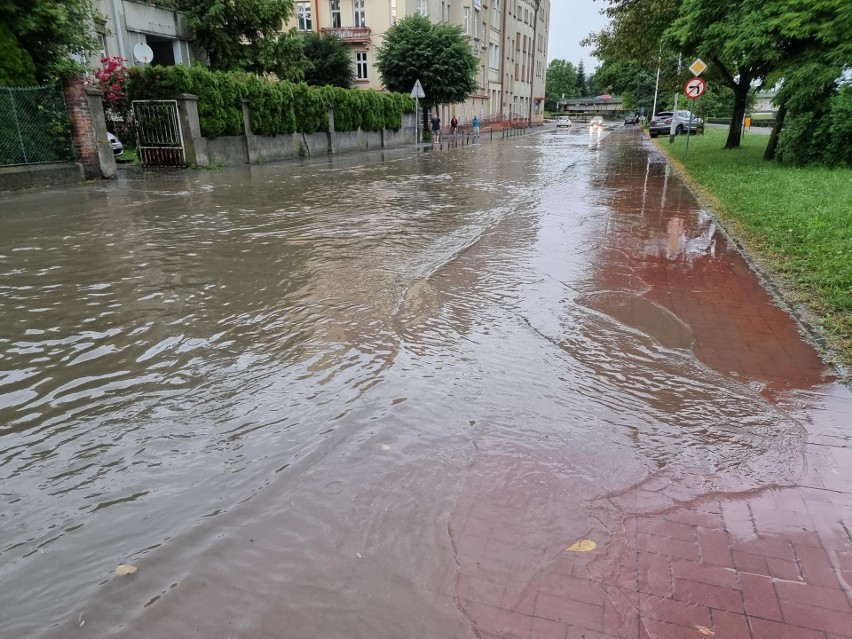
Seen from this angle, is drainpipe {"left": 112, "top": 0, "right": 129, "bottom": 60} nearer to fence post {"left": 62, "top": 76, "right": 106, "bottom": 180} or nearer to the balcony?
fence post {"left": 62, "top": 76, "right": 106, "bottom": 180}

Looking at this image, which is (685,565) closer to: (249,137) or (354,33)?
(249,137)

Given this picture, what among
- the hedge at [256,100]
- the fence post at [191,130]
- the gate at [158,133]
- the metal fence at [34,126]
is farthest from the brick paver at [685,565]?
the hedge at [256,100]

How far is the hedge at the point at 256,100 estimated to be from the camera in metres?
18.6

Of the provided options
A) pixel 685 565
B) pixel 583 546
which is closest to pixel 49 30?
pixel 583 546

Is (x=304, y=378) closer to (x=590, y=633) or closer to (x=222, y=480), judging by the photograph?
(x=222, y=480)

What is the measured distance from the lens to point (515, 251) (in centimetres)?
823

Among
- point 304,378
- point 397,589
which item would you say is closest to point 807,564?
point 397,589

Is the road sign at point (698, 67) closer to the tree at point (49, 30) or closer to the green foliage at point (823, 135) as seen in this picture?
the green foliage at point (823, 135)

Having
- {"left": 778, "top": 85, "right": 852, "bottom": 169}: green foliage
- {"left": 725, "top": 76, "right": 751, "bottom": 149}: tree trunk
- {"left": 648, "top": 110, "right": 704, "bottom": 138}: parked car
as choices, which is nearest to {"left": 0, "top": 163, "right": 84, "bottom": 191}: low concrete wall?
{"left": 778, "top": 85, "right": 852, "bottom": 169}: green foliage

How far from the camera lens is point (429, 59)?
1375 inches

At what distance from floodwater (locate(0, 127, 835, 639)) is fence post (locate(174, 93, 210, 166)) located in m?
11.6

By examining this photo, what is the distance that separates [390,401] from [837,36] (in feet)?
48.8

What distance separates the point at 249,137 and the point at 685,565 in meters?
22.0

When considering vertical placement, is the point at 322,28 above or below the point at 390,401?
above
